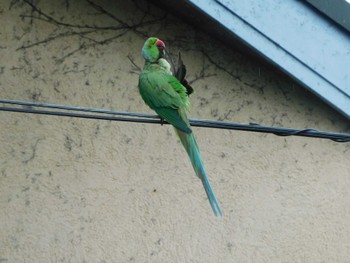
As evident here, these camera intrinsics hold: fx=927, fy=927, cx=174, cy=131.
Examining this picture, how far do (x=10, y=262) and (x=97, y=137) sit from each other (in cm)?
99

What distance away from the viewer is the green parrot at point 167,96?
504 centimetres

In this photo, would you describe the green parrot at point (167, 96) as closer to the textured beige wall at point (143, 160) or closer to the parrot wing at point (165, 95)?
the parrot wing at point (165, 95)

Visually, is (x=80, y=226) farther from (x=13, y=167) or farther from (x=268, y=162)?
(x=268, y=162)

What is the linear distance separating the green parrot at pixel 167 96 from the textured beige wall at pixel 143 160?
39.3 inches

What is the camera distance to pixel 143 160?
617 cm

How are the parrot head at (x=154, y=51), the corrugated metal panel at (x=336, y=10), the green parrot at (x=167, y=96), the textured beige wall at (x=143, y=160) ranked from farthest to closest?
the textured beige wall at (x=143, y=160), the parrot head at (x=154, y=51), the corrugated metal panel at (x=336, y=10), the green parrot at (x=167, y=96)

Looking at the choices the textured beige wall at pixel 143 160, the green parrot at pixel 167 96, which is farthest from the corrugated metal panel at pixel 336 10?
the textured beige wall at pixel 143 160

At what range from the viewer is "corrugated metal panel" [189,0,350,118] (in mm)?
5277

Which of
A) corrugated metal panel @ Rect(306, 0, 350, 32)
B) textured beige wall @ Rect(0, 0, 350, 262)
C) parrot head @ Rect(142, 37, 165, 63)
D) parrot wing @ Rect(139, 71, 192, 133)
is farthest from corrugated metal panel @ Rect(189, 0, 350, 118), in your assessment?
textured beige wall @ Rect(0, 0, 350, 262)

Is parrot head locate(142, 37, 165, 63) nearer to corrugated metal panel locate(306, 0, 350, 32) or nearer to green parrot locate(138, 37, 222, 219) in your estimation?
green parrot locate(138, 37, 222, 219)

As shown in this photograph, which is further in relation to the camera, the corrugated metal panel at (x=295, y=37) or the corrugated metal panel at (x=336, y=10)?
the corrugated metal panel at (x=295, y=37)

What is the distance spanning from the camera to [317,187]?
6.26 m

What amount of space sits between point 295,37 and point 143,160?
145cm

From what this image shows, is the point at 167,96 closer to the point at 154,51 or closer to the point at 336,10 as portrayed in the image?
the point at 154,51
